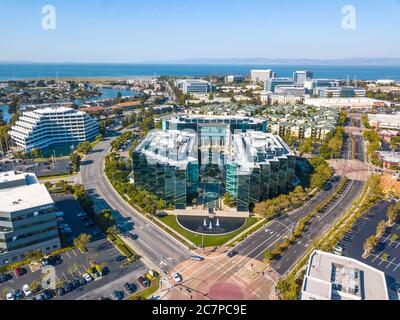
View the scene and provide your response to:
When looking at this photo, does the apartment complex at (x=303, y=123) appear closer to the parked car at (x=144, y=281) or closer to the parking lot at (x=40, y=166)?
the parking lot at (x=40, y=166)

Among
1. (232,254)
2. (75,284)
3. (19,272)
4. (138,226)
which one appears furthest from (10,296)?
(232,254)

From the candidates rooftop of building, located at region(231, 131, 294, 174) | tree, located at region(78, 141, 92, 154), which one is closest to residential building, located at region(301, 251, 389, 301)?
rooftop of building, located at region(231, 131, 294, 174)

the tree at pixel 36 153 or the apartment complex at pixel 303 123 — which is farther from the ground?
the apartment complex at pixel 303 123

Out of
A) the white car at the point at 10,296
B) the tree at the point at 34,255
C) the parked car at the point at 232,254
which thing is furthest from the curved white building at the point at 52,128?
the parked car at the point at 232,254

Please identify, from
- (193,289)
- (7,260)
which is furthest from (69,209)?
(193,289)

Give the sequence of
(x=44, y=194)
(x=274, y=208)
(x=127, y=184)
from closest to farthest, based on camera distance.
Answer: (x=44, y=194)
(x=274, y=208)
(x=127, y=184)

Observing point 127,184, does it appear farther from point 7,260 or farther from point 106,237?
point 7,260
